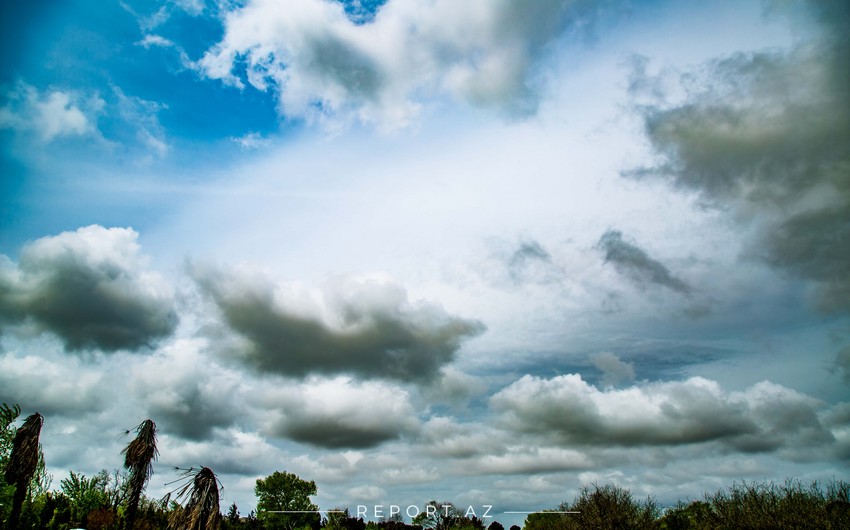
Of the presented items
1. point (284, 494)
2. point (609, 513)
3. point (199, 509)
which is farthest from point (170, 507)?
point (284, 494)

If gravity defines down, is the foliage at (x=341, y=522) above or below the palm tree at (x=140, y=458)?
below

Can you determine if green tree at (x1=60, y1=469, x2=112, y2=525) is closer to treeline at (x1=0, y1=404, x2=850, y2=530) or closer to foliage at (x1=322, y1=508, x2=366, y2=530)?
treeline at (x1=0, y1=404, x2=850, y2=530)

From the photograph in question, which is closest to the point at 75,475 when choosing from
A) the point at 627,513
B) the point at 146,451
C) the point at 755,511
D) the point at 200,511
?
the point at 146,451

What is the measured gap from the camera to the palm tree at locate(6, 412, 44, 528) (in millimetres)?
24469

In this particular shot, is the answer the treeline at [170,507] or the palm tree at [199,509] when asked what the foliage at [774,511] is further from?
the palm tree at [199,509]

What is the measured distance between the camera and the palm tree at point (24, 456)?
963 inches

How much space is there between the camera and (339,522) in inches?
2270

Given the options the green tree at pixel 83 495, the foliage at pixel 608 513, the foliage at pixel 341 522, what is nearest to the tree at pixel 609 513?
the foliage at pixel 608 513

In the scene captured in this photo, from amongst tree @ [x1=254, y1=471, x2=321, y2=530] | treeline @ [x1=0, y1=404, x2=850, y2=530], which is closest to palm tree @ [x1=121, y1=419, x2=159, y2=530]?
treeline @ [x1=0, y1=404, x2=850, y2=530]

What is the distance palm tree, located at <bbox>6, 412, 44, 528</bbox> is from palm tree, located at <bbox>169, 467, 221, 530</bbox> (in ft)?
71.4

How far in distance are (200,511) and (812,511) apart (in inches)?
1667

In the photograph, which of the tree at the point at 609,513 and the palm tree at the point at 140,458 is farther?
the tree at the point at 609,513

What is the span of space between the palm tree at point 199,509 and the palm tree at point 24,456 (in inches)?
856

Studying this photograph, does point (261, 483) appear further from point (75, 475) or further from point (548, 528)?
point (548, 528)
